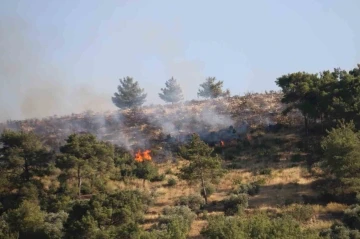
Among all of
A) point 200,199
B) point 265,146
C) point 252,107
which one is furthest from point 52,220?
point 252,107


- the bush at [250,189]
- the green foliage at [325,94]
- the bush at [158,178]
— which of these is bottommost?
the bush at [250,189]

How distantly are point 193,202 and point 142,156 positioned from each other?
1621 centimetres

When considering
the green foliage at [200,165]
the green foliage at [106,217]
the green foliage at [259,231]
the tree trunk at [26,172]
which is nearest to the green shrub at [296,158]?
the green foliage at [200,165]

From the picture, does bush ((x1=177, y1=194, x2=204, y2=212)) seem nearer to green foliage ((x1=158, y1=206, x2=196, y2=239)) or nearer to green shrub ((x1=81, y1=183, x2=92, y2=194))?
green foliage ((x1=158, y1=206, x2=196, y2=239))

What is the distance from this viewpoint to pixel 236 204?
32.2 m

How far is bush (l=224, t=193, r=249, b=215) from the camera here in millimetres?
31439

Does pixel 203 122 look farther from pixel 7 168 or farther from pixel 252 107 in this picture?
pixel 7 168

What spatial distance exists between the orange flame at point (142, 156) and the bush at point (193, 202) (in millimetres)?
13449

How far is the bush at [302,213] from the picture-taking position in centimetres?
2897

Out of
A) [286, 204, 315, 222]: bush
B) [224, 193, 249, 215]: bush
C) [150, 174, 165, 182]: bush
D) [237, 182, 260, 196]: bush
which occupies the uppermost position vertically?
[150, 174, 165, 182]: bush

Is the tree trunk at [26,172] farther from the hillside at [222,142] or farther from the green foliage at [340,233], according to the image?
the green foliage at [340,233]

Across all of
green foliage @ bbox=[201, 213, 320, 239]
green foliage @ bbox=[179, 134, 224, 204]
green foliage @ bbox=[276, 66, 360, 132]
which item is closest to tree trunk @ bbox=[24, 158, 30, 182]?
green foliage @ bbox=[179, 134, 224, 204]

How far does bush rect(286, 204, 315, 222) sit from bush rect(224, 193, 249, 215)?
340 cm

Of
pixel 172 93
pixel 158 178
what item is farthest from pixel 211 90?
pixel 158 178
